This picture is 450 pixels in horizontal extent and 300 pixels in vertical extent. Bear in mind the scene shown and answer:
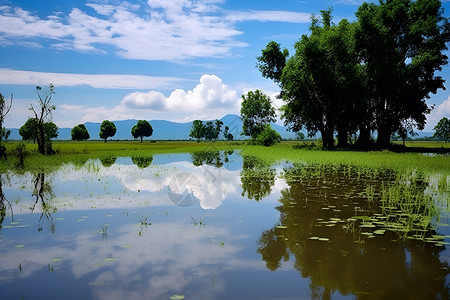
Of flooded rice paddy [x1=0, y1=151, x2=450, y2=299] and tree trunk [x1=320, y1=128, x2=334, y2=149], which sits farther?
tree trunk [x1=320, y1=128, x2=334, y2=149]

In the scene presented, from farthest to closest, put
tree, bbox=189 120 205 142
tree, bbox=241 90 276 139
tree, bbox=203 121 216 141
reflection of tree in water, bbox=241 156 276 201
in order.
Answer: tree, bbox=203 121 216 141, tree, bbox=189 120 205 142, tree, bbox=241 90 276 139, reflection of tree in water, bbox=241 156 276 201

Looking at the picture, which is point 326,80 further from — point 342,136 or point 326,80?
point 342,136

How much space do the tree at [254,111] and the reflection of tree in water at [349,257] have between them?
9519 cm

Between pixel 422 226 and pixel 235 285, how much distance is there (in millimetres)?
5965

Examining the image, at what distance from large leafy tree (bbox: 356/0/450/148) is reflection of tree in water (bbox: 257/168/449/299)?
38.4 metres

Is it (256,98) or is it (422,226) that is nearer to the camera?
(422,226)

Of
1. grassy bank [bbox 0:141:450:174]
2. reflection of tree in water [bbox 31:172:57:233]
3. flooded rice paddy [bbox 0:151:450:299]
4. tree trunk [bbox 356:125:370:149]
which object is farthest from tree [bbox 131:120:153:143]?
flooded rice paddy [bbox 0:151:450:299]

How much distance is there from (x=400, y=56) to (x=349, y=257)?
45461mm

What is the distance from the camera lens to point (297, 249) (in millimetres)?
7301

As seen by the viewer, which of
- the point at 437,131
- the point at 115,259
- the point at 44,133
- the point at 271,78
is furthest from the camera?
the point at 437,131

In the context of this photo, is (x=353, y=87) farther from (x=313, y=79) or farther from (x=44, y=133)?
(x=44, y=133)

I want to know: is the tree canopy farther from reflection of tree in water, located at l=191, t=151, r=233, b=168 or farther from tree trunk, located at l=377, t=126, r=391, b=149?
reflection of tree in water, located at l=191, t=151, r=233, b=168

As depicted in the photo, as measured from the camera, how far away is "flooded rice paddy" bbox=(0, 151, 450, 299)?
5.51 meters

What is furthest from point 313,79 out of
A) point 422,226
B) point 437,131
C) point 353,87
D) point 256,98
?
point 437,131
